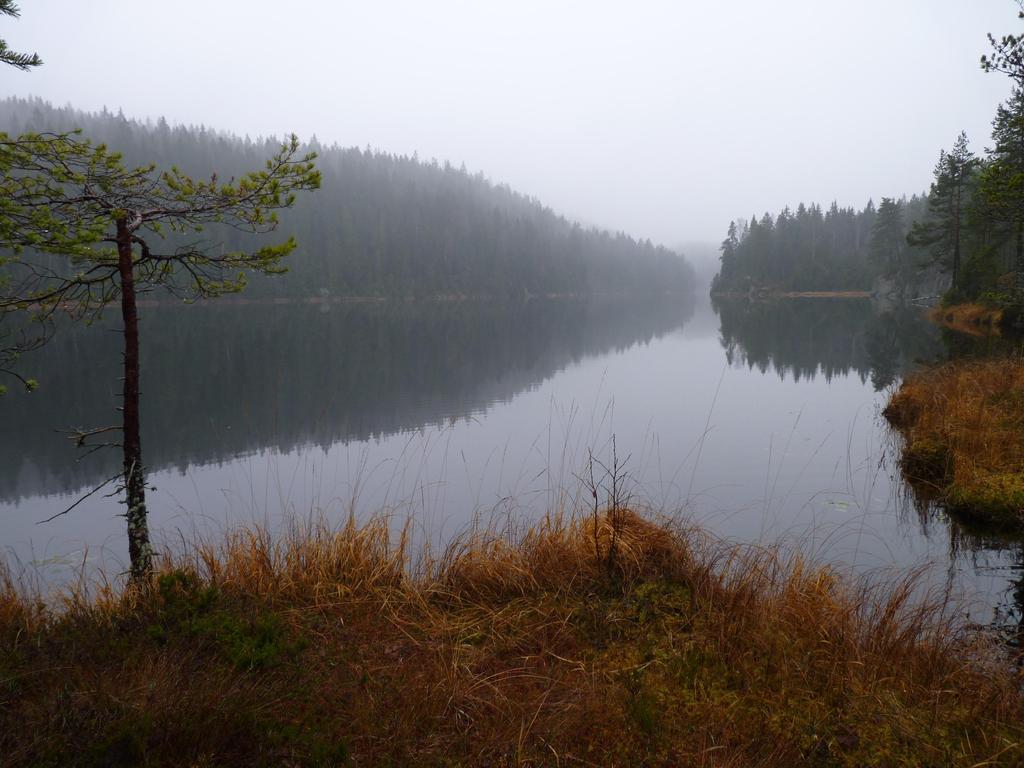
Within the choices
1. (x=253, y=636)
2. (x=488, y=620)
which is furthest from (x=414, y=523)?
(x=253, y=636)

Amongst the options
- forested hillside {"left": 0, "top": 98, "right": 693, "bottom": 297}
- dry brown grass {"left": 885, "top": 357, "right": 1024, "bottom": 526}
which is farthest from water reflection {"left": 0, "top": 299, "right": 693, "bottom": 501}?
forested hillside {"left": 0, "top": 98, "right": 693, "bottom": 297}

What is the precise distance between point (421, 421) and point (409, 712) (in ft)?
43.9

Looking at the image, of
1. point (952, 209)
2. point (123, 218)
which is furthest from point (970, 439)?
point (952, 209)

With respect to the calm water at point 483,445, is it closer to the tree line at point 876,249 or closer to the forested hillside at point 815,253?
the tree line at point 876,249

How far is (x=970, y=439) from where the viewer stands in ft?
33.9

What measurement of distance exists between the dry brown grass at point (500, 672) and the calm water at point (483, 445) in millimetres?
1461

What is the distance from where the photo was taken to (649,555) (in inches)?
229

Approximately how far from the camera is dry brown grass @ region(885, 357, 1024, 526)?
8539 mm

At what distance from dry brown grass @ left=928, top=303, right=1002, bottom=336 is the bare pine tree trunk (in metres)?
35.8

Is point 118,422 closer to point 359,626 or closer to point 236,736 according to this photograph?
point 359,626

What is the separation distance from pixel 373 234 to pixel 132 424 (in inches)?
4718

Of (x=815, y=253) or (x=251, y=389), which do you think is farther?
(x=815, y=253)

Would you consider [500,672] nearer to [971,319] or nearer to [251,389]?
[251,389]

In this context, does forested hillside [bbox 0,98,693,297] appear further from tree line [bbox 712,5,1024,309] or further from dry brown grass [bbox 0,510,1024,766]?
dry brown grass [bbox 0,510,1024,766]
